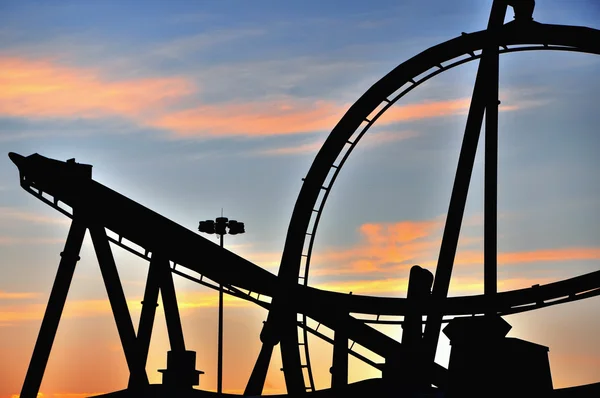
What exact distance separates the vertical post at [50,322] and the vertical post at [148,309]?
2228 millimetres

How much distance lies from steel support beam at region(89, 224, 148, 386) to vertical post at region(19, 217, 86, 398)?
66 centimetres

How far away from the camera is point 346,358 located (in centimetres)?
3338

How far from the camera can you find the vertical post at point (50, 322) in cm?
3023

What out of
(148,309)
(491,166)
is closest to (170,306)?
(148,309)

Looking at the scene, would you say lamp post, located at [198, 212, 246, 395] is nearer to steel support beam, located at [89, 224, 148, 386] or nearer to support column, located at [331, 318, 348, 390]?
support column, located at [331, 318, 348, 390]

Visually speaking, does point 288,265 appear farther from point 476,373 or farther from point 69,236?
point 476,373

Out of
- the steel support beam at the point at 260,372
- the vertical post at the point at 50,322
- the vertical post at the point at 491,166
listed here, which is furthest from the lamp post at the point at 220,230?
the vertical post at the point at 491,166

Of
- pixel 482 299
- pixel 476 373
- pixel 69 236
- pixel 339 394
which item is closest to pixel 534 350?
pixel 476 373

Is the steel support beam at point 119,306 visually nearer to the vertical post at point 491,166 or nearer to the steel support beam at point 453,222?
the steel support beam at point 453,222

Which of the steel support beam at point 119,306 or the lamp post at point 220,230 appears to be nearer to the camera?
the steel support beam at point 119,306

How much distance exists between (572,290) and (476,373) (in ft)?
38.9

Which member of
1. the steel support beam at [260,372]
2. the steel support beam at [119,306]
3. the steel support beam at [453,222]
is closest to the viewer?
the steel support beam at [119,306]

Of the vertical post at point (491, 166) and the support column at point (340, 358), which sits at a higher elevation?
the vertical post at point (491, 166)

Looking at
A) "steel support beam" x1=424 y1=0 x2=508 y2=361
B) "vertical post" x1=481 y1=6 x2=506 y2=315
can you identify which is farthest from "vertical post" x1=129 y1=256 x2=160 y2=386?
"vertical post" x1=481 y1=6 x2=506 y2=315
